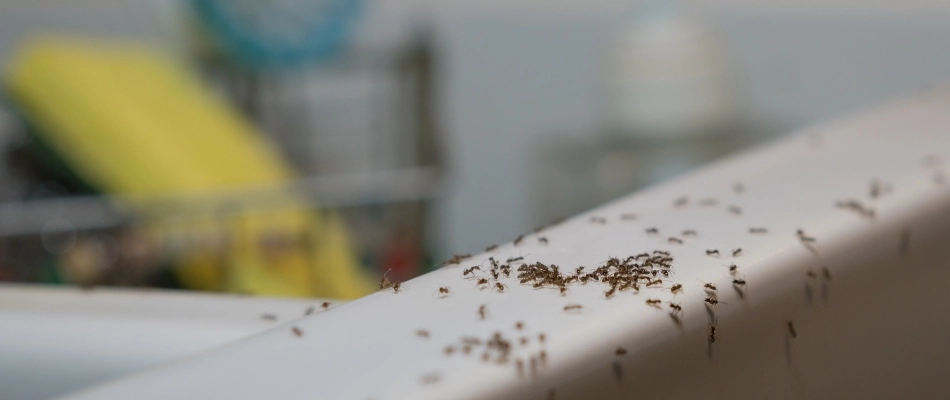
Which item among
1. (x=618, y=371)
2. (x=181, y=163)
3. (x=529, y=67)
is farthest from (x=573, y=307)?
(x=529, y=67)

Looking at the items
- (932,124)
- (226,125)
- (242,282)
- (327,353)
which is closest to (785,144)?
(932,124)

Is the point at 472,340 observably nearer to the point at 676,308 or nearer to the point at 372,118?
the point at 676,308

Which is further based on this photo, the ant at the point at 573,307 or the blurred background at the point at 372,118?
the blurred background at the point at 372,118

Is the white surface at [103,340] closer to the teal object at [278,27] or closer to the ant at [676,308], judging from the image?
the ant at [676,308]

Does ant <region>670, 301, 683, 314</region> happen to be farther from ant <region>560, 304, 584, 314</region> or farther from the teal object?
the teal object

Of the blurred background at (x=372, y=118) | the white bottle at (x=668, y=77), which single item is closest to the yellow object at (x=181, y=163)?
the blurred background at (x=372, y=118)

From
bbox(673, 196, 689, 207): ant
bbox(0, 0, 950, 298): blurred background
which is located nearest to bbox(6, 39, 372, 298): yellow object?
bbox(0, 0, 950, 298): blurred background

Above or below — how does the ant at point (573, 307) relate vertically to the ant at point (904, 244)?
below
